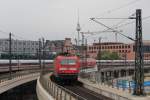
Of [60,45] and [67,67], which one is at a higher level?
[60,45]

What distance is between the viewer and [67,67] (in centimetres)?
5134

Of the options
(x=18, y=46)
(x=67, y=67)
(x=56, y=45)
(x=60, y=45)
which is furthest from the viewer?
(x=18, y=46)

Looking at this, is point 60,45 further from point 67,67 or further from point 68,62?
point 67,67

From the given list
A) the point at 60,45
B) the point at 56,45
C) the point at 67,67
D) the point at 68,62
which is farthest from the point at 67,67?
the point at 60,45

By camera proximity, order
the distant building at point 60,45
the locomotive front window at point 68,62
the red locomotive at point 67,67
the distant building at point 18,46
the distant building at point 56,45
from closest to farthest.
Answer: the red locomotive at point 67,67 < the locomotive front window at point 68,62 < the distant building at point 60,45 < the distant building at point 56,45 < the distant building at point 18,46

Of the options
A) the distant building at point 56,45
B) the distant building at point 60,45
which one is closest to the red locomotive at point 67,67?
the distant building at point 60,45

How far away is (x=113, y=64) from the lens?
135 meters

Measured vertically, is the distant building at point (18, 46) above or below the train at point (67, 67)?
above

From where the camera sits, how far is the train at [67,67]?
168 ft

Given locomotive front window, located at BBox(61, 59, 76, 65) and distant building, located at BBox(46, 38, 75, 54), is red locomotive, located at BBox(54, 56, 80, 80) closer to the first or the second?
locomotive front window, located at BBox(61, 59, 76, 65)

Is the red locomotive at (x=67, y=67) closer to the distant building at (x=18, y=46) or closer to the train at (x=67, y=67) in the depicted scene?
the train at (x=67, y=67)

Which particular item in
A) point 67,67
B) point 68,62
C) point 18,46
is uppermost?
point 18,46

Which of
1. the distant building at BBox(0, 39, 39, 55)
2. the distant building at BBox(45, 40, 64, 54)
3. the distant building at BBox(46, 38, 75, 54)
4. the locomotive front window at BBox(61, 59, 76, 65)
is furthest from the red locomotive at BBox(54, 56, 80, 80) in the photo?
the distant building at BBox(0, 39, 39, 55)

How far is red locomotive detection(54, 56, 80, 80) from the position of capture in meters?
51.2
